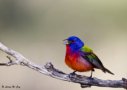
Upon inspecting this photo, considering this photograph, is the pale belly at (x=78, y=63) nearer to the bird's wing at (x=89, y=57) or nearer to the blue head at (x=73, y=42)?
the bird's wing at (x=89, y=57)

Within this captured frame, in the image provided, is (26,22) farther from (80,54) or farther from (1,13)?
(80,54)

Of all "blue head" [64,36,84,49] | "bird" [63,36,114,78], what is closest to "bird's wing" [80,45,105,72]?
"bird" [63,36,114,78]

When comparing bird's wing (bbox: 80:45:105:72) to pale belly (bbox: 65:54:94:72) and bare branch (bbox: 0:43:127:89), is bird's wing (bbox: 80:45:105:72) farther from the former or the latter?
bare branch (bbox: 0:43:127:89)

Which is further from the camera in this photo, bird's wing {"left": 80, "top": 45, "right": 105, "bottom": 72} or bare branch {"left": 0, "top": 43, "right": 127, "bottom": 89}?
bird's wing {"left": 80, "top": 45, "right": 105, "bottom": 72}

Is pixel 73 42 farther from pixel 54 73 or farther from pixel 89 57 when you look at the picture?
pixel 54 73

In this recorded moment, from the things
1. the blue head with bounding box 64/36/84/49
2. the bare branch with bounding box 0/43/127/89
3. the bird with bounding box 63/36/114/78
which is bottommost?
the bare branch with bounding box 0/43/127/89

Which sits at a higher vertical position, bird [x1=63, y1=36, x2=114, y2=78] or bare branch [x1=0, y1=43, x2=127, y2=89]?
A: bird [x1=63, y1=36, x2=114, y2=78]

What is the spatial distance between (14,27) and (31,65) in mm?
4535

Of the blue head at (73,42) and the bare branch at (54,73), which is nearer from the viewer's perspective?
the bare branch at (54,73)

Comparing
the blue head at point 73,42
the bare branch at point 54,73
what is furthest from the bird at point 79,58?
the bare branch at point 54,73

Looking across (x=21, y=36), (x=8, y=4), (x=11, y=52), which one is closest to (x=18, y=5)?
(x=8, y=4)

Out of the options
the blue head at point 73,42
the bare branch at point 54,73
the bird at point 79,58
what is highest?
the blue head at point 73,42

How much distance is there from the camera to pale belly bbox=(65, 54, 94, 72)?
10.6ft

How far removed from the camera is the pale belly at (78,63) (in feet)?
10.6
